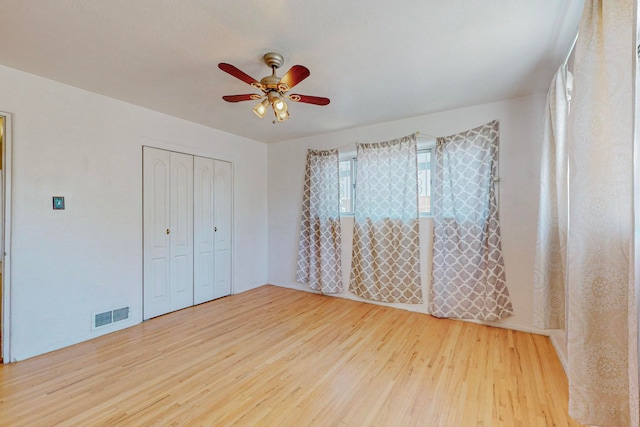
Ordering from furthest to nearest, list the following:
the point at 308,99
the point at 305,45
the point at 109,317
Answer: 1. the point at 109,317
2. the point at 308,99
3. the point at 305,45

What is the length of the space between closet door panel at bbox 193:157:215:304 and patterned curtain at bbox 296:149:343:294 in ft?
4.55

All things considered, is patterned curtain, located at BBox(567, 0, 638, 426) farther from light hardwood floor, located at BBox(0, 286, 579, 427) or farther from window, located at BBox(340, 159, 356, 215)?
window, located at BBox(340, 159, 356, 215)

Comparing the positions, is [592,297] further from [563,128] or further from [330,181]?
[330,181]

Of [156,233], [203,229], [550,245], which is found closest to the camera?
[550,245]

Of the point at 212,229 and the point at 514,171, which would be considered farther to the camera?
the point at 212,229

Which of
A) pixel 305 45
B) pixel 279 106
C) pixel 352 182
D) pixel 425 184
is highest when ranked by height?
pixel 305 45

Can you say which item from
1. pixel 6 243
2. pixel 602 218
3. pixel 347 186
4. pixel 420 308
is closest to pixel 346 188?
pixel 347 186


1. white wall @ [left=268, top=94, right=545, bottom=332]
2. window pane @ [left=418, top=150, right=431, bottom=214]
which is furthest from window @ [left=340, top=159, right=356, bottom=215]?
window pane @ [left=418, top=150, right=431, bottom=214]

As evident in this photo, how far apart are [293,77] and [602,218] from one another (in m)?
1.90

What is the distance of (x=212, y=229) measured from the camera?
4059 millimetres

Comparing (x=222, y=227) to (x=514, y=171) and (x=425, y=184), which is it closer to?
(x=425, y=184)

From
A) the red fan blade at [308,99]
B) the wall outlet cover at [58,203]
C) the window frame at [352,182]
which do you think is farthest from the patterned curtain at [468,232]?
the wall outlet cover at [58,203]

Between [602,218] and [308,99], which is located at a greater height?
[308,99]

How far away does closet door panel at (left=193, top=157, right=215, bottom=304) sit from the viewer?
151 inches
